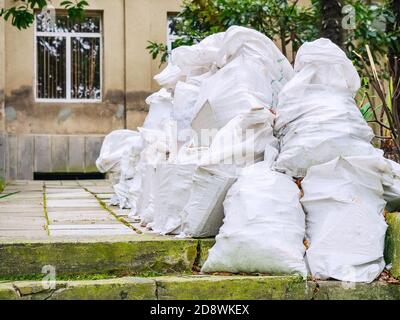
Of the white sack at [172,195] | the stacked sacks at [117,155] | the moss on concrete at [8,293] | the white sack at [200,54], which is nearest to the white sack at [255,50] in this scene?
the white sack at [200,54]

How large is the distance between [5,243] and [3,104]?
8.37 metres

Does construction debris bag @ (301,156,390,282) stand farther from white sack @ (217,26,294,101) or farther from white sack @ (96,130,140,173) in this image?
white sack @ (96,130,140,173)

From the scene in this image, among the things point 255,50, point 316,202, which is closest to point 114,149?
point 255,50

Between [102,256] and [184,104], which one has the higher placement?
[184,104]

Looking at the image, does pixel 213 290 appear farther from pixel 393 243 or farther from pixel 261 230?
pixel 393 243

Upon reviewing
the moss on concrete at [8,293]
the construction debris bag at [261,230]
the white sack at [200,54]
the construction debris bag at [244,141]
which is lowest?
the moss on concrete at [8,293]

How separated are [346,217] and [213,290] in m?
0.70

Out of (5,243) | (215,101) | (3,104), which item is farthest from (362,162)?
(3,104)

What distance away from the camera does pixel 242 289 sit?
3.48 m

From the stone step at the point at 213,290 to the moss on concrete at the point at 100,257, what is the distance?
24cm

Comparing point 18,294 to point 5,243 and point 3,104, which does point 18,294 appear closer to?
point 5,243

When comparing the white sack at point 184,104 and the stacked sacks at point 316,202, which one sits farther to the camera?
the white sack at point 184,104

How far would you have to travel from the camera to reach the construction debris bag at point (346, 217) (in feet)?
11.6

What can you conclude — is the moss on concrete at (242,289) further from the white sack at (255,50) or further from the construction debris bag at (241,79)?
the white sack at (255,50)
